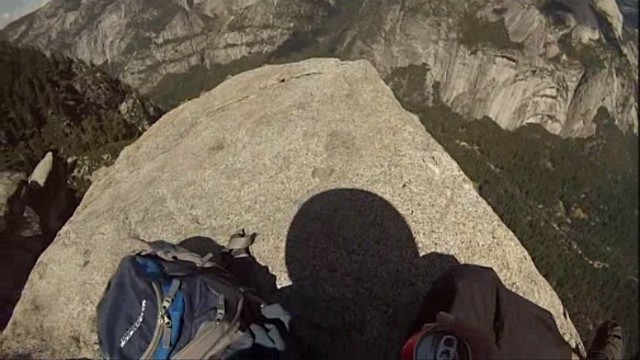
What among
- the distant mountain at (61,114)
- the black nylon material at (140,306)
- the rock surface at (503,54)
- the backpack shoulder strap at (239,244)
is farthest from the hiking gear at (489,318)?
the rock surface at (503,54)

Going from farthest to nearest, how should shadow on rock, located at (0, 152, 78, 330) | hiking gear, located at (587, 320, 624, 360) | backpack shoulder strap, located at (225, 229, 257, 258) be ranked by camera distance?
1. shadow on rock, located at (0, 152, 78, 330)
2. backpack shoulder strap, located at (225, 229, 257, 258)
3. hiking gear, located at (587, 320, 624, 360)

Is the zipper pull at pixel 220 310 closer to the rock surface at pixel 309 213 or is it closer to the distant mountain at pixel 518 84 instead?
the rock surface at pixel 309 213

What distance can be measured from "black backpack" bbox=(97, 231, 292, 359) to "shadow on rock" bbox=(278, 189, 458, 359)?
1.48 meters

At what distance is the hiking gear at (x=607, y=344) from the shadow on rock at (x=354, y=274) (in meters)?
1.57

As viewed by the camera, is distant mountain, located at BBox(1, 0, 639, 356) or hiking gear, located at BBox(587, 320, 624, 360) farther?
distant mountain, located at BBox(1, 0, 639, 356)

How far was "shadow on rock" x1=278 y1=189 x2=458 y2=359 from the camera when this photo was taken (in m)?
Answer: 5.41

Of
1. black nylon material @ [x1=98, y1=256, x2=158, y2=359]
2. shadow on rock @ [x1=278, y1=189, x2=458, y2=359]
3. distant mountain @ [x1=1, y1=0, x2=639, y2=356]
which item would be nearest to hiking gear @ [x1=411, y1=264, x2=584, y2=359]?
shadow on rock @ [x1=278, y1=189, x2=458, y2=359]

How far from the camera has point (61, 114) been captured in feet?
47.8

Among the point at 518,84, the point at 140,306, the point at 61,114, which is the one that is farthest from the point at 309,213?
the point at 518,84

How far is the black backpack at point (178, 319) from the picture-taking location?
3445mm

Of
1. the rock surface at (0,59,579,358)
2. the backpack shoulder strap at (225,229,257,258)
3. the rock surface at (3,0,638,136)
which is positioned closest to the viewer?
the backpack shoulder strap at (225,229,257,258)

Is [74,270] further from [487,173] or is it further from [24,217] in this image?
[487,173]

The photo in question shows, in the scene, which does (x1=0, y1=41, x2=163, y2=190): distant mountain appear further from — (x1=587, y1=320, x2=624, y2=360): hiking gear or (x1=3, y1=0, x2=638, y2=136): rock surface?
(x1=3, y1=0, x2=638, y2=136): rock surface

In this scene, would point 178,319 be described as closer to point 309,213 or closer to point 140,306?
point 140,306
